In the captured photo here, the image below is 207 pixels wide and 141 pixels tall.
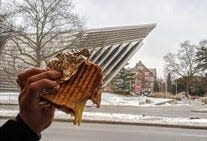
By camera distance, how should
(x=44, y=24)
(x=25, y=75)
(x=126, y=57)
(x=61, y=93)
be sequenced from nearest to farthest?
1. (x=61, y=93)
2. (x=25, y=75)
3. (x=44, y=24)
4. (x=126, y=57)

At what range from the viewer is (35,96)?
1.64m

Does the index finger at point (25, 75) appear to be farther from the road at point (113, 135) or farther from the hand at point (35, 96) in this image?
the road at point (113, 135)

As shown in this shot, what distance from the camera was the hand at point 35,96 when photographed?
1616 mm

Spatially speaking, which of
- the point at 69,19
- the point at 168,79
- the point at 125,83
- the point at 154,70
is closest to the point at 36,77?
the point at 69,19

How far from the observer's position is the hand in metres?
1.62

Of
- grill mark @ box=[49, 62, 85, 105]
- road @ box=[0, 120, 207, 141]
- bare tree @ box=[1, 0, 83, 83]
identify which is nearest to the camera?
grill mark @ box=[49, 62, 85, 105]

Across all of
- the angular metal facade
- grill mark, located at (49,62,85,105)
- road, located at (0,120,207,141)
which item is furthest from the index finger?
the angular metal facade

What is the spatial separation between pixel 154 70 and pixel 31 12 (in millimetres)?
102349

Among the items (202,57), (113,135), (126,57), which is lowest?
(113,135)

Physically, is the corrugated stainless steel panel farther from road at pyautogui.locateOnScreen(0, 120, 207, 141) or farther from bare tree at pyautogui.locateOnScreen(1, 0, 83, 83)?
road at pyautogui.locateOnScreen(0, 120, 207, 141)

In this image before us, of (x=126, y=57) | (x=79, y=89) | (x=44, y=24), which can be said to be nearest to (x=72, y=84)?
(x=79, y=89)

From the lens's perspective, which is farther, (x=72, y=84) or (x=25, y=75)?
(x=25, y=75)

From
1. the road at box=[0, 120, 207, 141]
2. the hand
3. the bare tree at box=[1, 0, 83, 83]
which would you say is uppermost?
Answer: the bare tree at box=[1, 0, 83, 83]

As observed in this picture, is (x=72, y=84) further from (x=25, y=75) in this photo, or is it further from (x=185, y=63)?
(x=185, y=63)
